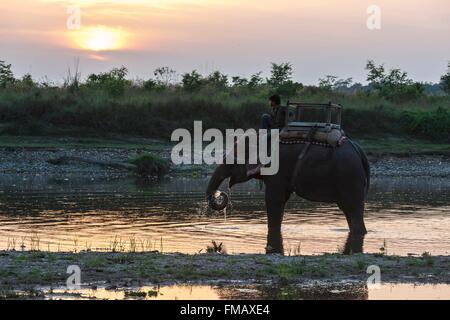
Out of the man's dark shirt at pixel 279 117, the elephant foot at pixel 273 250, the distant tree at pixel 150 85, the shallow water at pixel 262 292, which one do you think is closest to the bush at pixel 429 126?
the distant tree at pixel 150 85

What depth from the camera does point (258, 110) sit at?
52.9 meters

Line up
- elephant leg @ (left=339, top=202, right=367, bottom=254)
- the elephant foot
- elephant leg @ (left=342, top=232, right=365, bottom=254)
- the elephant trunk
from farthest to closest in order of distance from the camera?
1. the elephant trunk
2. elephant leg @ (left=339, top=202, right=367, bottom=254)
3. elephant leg @ (left=342, top=232, right=365, bottom=254)
4. the elephant foot

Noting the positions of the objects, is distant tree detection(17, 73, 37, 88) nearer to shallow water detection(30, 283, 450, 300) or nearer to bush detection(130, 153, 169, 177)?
bush detection(130, 153, 169, 177)

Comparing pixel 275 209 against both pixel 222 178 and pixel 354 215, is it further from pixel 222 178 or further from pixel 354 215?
pixel 354 215

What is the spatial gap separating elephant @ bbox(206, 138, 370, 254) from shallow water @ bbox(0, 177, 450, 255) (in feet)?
1.30

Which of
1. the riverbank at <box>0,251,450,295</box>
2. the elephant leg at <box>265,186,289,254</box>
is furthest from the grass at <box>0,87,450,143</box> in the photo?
the riverbank at <box>0,251,450,295</box>

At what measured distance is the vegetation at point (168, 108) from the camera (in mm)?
49625

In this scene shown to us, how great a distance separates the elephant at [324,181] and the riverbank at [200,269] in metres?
3.55

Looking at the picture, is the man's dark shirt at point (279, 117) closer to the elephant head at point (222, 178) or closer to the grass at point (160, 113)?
the elephant head at point (222, 178)

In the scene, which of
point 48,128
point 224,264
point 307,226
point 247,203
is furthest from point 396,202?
point 48,128

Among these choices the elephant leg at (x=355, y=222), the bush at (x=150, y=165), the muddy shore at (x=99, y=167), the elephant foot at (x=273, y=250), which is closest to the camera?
A: the elephant foot at (x=273, y=250)

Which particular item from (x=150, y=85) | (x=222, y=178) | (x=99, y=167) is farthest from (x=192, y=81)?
(x=222, y=178)

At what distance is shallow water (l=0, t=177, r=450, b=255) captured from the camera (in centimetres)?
1867

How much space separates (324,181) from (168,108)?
3375cm
